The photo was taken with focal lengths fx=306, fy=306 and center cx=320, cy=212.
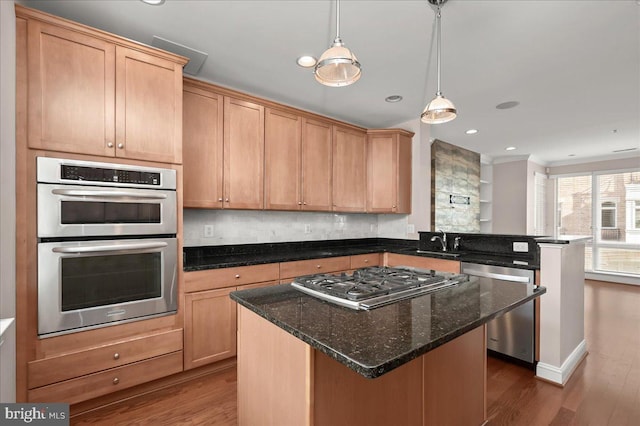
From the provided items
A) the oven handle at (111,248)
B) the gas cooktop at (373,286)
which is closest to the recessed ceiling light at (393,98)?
the gas cooktop at (373,286)

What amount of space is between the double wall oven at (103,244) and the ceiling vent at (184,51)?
3.23 feet

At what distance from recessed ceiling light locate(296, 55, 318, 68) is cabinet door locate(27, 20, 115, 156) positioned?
4.40 feet

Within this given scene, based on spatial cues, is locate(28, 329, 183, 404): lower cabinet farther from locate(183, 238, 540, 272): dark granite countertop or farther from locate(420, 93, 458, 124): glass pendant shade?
locate(420, 93, 458, 124): glass pendant shade

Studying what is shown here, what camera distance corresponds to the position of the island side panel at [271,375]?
1.07 meters

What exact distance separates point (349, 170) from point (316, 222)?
79cm

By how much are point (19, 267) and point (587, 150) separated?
324 inches

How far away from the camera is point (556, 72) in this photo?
109 inches

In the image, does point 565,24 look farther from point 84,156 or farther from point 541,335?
point 84,156

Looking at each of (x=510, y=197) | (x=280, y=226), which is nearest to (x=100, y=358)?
(x=280, y=226)

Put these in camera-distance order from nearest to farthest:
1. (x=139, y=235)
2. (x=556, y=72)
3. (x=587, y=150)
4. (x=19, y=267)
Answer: (x=19, y=267) < (x=139, y=235) < (x=556, y=72) < (x=587, y=150)

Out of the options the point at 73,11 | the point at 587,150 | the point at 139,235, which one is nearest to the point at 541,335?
the point at 139,235

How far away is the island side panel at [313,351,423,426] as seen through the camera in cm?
107

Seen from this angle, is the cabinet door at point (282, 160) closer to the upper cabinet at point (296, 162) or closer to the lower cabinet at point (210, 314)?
the upper cabinet at point (296, 162)

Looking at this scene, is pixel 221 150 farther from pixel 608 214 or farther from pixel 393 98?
pixel 608 214
